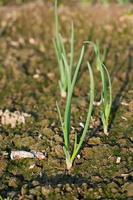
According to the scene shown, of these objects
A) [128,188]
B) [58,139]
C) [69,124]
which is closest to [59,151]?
[58,139]

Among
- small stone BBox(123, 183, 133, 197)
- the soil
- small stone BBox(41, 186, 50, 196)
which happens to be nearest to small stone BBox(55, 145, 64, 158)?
the soil

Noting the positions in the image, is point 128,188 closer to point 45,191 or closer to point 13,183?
point 45,191

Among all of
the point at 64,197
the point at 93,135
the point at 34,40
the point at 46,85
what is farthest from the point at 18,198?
the point at 34,40

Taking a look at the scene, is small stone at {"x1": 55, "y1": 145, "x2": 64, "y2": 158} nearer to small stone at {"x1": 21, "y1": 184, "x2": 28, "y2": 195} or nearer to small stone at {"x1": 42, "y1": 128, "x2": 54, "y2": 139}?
small stone at {"x1": 42, "y1": 128, "x2": 54, "y2": 139}

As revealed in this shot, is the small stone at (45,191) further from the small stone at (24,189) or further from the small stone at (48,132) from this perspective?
Answer: the small stone at (48,132)

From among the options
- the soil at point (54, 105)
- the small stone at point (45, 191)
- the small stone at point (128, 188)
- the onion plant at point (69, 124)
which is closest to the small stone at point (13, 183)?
the soil at point (54, 105)

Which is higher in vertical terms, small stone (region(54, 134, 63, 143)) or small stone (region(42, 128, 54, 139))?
small stone (region(54, 134, 63, 143))

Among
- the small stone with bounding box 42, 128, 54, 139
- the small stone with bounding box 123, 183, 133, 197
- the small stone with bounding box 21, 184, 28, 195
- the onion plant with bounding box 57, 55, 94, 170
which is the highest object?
the onion plant with bounding box 57, 55, 94, 170

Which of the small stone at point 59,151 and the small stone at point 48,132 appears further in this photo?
the small stone at point 48,132
